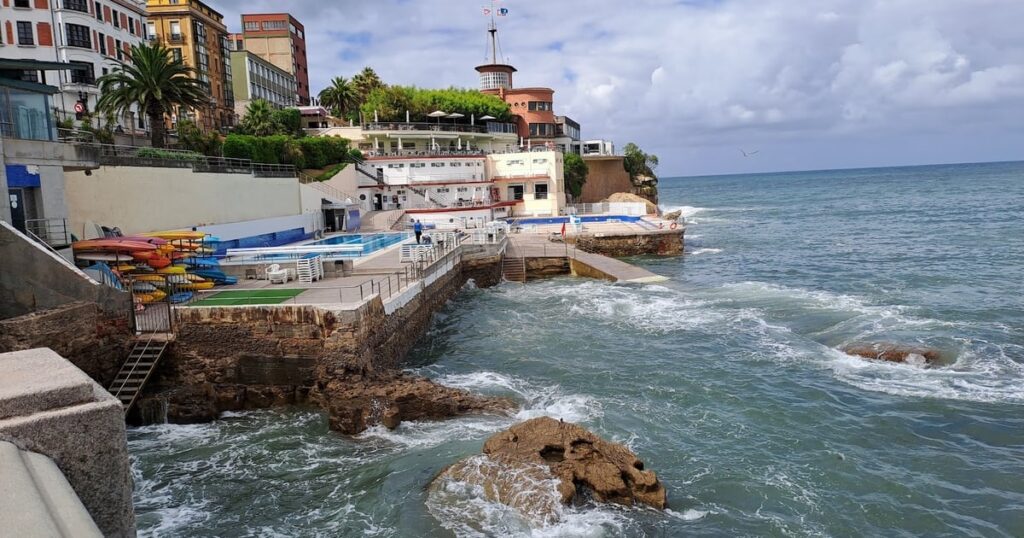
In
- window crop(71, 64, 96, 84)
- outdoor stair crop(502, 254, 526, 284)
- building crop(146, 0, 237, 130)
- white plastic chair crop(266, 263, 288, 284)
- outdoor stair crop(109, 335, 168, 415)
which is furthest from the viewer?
building crop(146, 0, 237, 130)

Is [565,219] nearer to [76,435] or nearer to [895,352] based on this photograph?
[895,352]

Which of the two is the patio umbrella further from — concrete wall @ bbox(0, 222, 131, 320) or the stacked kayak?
concrete wall @ bbox(0, 222, 131, 320)

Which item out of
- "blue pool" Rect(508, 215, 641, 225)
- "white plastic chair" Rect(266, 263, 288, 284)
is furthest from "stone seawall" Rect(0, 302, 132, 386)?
"blue pool" Rect(508, 215, 641, 225)

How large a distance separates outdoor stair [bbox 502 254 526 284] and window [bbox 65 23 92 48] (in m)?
33.0

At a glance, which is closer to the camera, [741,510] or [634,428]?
[741,510]

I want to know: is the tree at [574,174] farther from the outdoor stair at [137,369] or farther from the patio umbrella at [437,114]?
the outdoor stair at [137,369]

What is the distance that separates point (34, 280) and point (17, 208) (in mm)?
3129

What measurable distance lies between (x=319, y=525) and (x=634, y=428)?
7387 millimetres

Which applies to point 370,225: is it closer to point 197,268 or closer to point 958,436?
point 197,268

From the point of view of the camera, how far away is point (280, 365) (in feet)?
62.5

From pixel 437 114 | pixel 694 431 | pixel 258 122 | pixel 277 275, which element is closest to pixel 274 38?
pixel 437 114

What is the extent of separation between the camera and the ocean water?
12.3 metres

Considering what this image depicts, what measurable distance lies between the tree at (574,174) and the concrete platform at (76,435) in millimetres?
71585

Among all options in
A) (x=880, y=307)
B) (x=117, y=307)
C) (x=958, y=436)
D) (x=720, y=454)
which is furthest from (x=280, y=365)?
(x=880, y=307)
